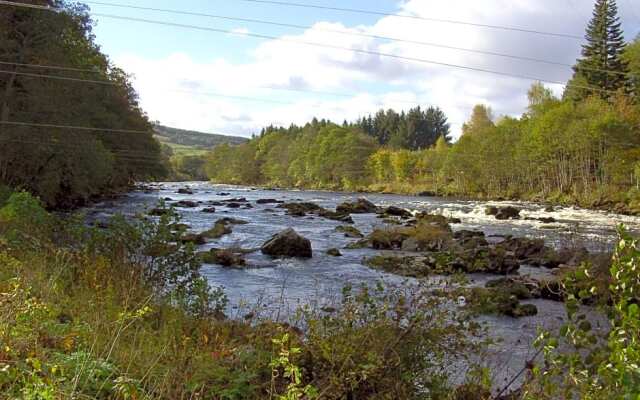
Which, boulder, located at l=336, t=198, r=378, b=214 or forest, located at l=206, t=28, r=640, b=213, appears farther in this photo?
forest, located at l=206, t=28, r=640, b=213

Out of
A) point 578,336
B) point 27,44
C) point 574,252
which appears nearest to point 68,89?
point 27,44

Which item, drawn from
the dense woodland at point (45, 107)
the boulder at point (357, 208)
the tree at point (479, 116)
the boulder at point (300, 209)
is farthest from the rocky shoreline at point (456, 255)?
the tree at point (479, 116)

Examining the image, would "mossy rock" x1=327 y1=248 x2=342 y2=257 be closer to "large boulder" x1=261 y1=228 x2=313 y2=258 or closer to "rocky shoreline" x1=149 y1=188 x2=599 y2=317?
"rocky shoreline" x1=149 y1=188 x2=599 y2=317

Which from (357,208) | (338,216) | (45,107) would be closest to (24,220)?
(45,107)

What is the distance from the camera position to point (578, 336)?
10.8 feet

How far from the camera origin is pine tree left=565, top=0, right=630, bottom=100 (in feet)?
182

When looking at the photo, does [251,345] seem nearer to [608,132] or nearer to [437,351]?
[437,351]

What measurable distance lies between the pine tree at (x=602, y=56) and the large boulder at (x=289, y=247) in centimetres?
4844

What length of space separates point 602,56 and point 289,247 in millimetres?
54528

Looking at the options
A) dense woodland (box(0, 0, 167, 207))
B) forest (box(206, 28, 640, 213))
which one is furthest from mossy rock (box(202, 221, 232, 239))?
forest (box(206, 28, 640, 213))

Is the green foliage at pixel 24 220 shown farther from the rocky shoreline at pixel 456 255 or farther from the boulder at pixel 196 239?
the boulder at pixel 196 239

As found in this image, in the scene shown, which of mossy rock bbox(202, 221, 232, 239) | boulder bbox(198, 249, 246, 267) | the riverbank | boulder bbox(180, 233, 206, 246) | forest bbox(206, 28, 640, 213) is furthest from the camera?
forest bbox(206, 28, 640, 213)

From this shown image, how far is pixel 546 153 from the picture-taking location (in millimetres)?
54094

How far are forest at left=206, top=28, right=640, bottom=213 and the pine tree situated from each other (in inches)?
6.4
